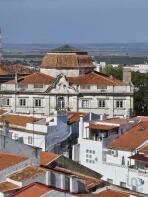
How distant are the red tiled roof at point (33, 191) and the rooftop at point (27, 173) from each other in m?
2.04

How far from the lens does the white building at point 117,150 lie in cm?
4250

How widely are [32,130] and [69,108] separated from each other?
89.2ft

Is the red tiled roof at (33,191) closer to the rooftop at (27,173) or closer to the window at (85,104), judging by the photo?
the rooftop at (27,173)

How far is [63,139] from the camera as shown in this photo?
53.1 meters

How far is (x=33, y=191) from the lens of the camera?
2950 centimetres

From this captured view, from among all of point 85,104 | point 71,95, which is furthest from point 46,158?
point 85,104

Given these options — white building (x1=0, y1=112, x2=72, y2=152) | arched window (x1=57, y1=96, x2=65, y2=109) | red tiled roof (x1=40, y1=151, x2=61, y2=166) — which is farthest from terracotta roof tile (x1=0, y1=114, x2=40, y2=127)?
arched window (x1=57, y1=96, x2=65, y2=109)

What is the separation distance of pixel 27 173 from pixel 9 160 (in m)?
1.62

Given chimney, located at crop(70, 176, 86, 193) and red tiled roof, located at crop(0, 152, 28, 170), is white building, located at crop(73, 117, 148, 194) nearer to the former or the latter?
chimney, located at crop(70, 176, 86, 193)

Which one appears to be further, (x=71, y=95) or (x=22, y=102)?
(x=22, y=102)

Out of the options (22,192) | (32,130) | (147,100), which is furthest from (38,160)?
(147,100)

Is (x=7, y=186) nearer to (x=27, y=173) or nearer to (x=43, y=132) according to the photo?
(x=27, y=173)

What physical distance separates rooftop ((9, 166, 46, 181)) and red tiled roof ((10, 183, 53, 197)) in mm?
2043

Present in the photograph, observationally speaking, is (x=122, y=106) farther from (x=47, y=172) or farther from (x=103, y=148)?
(x=47, y=172)
